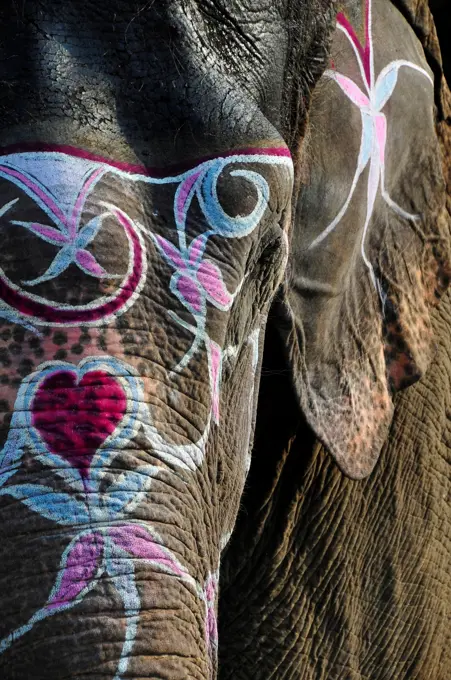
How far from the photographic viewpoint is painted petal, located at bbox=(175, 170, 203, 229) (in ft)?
4.78

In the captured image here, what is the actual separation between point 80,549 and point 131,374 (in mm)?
192

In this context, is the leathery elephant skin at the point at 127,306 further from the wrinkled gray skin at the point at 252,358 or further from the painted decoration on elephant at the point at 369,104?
the painted decoration on elephant at the point at 369,104

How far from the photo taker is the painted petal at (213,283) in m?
1.46

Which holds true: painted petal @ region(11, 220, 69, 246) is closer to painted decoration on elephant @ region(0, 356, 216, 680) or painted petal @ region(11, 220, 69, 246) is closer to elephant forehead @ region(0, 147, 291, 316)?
elephant forehead @ region(0, 147, 291, 316)

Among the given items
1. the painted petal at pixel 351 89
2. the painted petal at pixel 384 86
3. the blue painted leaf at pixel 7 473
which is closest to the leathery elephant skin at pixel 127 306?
the blue painted leaf at pixel 7 473

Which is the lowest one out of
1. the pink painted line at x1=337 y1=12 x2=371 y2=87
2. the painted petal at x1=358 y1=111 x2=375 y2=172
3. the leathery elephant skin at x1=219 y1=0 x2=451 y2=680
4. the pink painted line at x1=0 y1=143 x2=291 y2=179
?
the leathery elephant skin at x1=219 y1=0 x2=451 y2=680

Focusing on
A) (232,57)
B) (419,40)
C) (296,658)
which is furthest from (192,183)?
(296,658)

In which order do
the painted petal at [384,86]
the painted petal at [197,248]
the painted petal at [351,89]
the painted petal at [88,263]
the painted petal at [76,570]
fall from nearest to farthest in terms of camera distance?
1. the painted petal at [76,570]
2. the painted petal at [88,263]
3. the painted petal at [197,248]
4. the painted petal at [351,89]
5. the painted petal at [384,86]

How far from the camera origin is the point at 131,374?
1336 mm

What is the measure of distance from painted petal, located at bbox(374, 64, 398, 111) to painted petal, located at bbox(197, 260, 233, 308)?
1.94 feet

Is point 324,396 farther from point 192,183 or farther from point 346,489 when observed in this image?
point 192,183

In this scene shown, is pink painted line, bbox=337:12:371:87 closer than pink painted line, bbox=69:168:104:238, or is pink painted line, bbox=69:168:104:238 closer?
pink painted line, bbox=69:168:104:238

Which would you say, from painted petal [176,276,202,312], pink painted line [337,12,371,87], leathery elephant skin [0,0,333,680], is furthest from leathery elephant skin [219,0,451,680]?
painted petal [176,276,202,312]

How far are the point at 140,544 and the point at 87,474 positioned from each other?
91 mm
